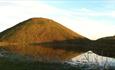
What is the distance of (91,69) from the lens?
35625 millimetres

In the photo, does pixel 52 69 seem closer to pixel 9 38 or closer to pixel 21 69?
pixel 21 69

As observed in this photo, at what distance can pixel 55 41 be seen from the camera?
198625 millimetres

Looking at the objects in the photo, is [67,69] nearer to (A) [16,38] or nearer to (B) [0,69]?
(B) [0,69]

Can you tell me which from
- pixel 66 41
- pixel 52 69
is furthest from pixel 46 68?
pixel 66 41

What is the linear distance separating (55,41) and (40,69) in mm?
162751

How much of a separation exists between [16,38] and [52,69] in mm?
164483

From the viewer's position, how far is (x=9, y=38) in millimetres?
199625

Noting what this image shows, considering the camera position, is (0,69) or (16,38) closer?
(0,69)

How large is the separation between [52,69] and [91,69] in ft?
14.9

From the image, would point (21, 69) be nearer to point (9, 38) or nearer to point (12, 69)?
point (12, 69)

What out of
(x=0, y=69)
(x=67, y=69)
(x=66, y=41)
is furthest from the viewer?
(x=66, y=41)

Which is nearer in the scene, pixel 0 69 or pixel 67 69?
pixel 0 69

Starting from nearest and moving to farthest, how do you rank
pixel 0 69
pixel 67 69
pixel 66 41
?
pixel 0 69 → pixel 67 69 → pixel 66 41

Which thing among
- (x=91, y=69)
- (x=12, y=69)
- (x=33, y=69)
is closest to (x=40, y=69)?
(x=33, y=69)
